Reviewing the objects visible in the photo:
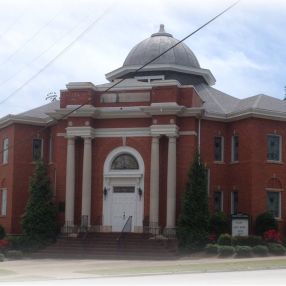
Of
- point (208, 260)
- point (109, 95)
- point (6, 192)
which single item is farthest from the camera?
point (6, 192)

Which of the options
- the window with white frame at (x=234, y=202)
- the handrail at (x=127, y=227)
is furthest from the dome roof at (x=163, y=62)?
the handrail at (x=127, y=227)

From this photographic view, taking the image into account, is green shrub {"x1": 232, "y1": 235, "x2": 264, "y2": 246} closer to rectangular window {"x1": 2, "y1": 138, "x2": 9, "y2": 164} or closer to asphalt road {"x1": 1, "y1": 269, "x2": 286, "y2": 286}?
asphalt road {"x1": 1, "y1": 269, "x2": 286, "y2": 286}

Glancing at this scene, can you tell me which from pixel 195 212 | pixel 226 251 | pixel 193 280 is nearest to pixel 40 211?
pixel 195 212

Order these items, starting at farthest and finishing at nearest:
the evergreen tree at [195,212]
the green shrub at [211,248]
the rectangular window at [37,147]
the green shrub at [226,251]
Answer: the rectangular window at [37,147], the evergreen tree at [195,212], the green shrub at [211,248], the green shrub at [226,251]

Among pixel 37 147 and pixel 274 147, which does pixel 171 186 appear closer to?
pixel 274 147

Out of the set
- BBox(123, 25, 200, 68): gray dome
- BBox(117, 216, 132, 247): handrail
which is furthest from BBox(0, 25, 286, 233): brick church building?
BBox(123, 25, 200, 68): gray dome

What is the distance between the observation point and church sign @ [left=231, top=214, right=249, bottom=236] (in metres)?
33.7

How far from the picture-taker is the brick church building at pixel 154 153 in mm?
34781

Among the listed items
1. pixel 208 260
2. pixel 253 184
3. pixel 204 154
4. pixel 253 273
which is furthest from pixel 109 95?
pixel 253 273

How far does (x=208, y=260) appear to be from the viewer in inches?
1141

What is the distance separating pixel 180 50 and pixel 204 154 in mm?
9308

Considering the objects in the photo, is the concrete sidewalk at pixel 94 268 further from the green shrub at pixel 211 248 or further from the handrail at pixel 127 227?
the handrail at pixel 127 227

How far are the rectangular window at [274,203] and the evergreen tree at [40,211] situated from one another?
39.9 feet

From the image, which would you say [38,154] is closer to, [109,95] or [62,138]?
[62,138]
